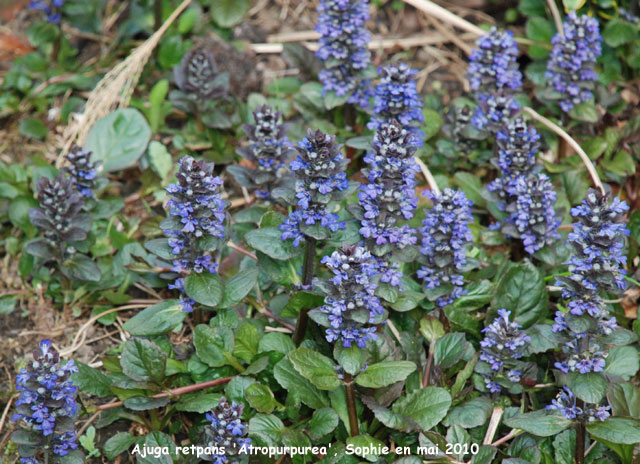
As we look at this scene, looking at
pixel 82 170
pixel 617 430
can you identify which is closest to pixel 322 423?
pixel 617 430

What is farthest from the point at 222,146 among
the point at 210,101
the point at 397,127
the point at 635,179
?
the point at 635,179

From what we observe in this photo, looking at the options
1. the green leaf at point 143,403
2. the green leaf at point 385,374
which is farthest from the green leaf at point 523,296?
the green leaf at point 143,403

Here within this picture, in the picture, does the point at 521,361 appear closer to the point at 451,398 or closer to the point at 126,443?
the point at 451,398

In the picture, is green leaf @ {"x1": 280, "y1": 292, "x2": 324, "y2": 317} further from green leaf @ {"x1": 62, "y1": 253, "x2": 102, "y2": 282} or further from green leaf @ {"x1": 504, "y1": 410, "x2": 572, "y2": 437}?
green leaf @ {"x1": 62, "y1": 253, "x2": 102, "y2": 282}

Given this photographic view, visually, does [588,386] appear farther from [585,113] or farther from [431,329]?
[585,113]

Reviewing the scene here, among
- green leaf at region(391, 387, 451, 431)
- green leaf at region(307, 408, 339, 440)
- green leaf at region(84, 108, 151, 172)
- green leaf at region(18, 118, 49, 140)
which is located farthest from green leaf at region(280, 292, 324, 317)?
green leaf at region(18, 118, 49, 140)
